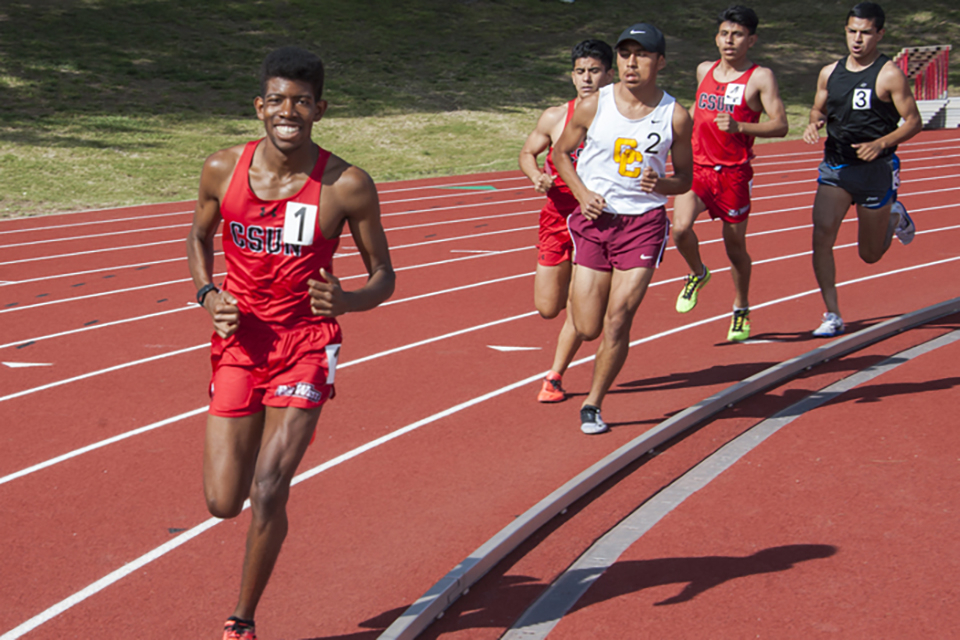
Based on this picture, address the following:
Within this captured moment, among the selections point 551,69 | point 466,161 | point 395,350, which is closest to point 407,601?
point 395,350

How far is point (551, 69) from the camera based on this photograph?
3183cm

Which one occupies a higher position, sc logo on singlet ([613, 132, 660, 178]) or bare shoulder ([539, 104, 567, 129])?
bare shoulder ([539, 104, 567, 129])

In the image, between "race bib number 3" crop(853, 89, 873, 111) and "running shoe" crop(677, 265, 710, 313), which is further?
"running shoe" crop(677, 265, 710, 313)

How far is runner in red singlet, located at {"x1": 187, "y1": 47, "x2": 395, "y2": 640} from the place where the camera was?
3213 millimetres

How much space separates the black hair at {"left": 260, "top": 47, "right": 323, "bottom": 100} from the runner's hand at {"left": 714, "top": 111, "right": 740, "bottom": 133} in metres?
3.90

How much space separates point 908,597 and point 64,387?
16.5 ft

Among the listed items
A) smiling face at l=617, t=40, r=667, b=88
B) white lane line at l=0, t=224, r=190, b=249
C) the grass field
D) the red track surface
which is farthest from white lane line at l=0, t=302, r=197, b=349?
the grass field

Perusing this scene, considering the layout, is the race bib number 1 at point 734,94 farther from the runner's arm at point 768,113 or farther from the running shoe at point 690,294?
the running shoe at point 690,294

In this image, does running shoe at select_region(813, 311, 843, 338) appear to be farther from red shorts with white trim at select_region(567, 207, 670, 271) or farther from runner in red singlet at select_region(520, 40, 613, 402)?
red shorts with white trim at select_region(567, 207, 670, 271)

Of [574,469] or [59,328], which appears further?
[59,328]

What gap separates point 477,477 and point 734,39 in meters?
3.59

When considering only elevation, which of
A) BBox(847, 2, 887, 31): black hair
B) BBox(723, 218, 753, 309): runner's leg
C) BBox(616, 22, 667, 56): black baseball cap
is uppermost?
BBox(847, 2, 887, 31): black hair

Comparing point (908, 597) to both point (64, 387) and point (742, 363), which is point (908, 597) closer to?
point (742, 363)

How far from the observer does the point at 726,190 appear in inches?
276
